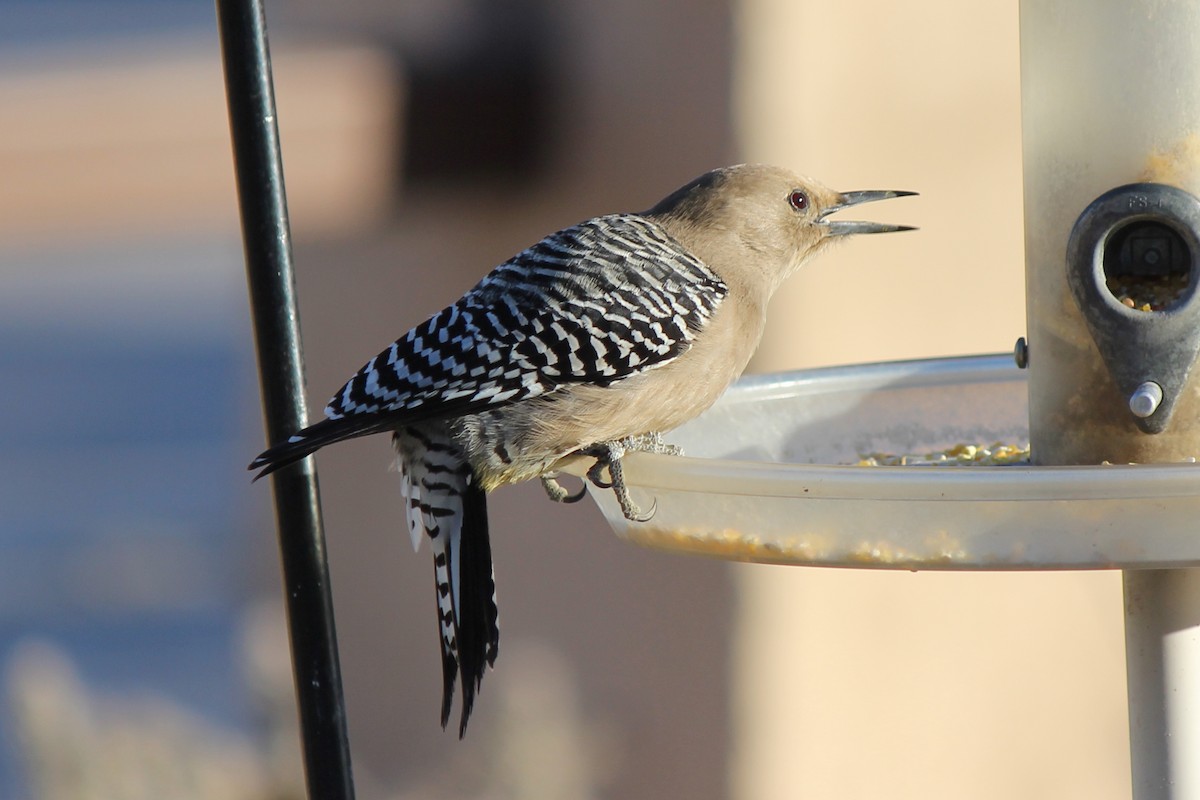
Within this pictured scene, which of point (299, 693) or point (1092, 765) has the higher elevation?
point (299, 693)

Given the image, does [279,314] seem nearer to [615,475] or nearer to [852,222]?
[615,475]

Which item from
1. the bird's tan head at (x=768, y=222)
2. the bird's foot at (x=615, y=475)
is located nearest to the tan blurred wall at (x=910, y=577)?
the bird's tan head at (x=768, y=222)

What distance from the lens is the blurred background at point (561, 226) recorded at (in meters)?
4.29

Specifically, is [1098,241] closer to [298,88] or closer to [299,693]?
[299,693]

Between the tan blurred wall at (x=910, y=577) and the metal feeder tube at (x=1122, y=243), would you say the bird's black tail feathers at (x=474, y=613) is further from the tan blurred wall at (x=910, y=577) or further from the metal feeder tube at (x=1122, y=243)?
the tan blurred wall at (x=910, y=577)

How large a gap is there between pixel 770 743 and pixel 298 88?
2.46 m

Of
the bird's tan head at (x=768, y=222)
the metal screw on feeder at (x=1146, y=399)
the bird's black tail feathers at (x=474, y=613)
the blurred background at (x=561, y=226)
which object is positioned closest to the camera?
the metal screw on feeder at (x=1146, y=399)

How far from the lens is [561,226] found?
4684 mm

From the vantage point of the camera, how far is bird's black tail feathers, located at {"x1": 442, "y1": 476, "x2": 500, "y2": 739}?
248 cm

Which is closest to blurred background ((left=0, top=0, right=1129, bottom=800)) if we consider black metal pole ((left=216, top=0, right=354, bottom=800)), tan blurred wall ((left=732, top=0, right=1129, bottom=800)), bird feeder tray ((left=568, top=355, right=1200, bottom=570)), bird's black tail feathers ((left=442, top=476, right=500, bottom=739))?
tan blurred wall ((left=732, top=0, right=1129, bottom=800))

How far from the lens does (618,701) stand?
4.86 meters

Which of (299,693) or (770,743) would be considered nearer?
(299,693)

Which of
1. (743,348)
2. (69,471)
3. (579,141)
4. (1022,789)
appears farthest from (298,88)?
(69,471)

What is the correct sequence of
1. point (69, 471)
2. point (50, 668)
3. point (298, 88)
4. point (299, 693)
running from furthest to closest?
point (69, 471), point (50, 668), point (298, 88), point (299, 693)
